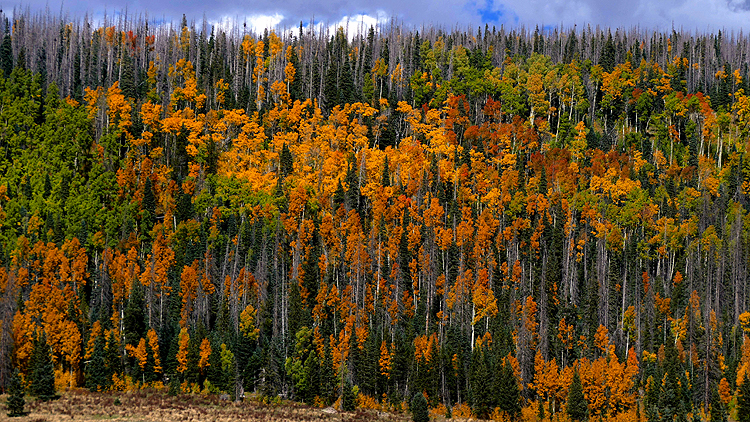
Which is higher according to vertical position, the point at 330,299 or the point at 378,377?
the point at 330,299

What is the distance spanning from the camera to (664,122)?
151375 mm

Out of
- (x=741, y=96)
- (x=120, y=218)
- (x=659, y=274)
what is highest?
(x=741, y=96)

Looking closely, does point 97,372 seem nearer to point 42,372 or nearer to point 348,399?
point 42,372

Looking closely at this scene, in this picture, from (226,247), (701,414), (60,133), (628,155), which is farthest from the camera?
(628,155)

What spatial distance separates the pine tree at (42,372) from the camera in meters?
89.9

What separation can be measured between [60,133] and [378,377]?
2759 inches

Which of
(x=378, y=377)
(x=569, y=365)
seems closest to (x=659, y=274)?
(x=569, y=365)

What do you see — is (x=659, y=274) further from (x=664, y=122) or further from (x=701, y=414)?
(x=664, y=122)

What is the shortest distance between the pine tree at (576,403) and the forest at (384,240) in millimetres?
410

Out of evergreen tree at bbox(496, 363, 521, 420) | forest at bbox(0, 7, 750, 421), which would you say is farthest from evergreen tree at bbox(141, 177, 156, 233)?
evergreen tree at bbox(496, 363, 521, 420)

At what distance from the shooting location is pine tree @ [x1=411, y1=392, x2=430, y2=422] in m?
89.8

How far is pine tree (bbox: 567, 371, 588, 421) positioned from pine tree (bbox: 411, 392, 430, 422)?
64.9ft

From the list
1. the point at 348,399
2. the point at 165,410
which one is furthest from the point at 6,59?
the point at 348,399

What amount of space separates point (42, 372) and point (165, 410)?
17828mm
